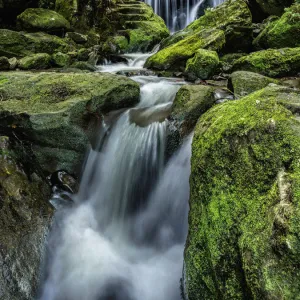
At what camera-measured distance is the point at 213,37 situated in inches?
378

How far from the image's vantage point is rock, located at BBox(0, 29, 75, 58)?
11.0m

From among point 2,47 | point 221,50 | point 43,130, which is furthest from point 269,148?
point 2,47

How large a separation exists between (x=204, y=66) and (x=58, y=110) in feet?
15.8

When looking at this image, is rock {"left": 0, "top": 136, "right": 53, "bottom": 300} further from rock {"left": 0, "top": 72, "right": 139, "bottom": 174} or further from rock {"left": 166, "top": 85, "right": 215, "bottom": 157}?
rock {"left": 166, "top": 85, "right": 215, "bottom": 157}

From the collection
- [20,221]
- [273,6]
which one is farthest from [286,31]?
[20,221]

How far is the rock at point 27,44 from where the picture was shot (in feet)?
36.2

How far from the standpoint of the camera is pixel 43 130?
4871 millimetres

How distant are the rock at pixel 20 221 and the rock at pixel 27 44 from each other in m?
8.28

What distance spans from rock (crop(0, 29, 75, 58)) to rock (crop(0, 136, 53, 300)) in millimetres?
8283

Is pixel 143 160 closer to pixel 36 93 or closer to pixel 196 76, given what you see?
pixel 36 93

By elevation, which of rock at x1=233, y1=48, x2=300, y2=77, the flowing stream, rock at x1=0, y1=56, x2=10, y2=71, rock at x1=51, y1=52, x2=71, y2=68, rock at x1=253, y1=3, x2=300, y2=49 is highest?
rock at x1=253, y1=3, x2=300, y2=49

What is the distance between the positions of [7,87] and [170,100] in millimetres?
3551

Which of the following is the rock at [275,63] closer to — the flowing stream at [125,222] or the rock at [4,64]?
the flowing stream at [125,222]

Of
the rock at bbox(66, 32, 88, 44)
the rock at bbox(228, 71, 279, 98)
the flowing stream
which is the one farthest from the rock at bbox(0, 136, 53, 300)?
the rock at bbox(66, 32, 88, 44)
